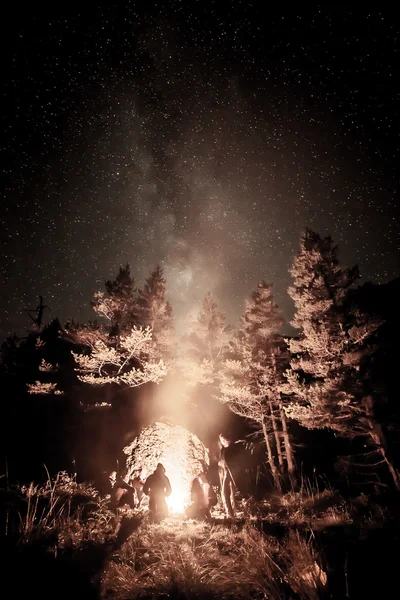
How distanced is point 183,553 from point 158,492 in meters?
3.99

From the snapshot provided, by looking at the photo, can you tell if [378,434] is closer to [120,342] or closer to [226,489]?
[226,489]

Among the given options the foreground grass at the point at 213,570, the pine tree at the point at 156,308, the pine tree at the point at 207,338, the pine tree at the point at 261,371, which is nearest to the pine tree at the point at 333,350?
the pine tree at the point at 261,371

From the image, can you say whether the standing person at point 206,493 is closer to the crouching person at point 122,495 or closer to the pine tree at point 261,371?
the crouching person at point 122,495

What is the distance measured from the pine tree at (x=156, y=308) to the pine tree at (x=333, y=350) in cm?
1304

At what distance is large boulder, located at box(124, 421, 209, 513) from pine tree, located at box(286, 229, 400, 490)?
5.34m

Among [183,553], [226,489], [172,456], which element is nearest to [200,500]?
[226,489]

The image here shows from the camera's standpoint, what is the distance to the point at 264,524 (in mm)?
9406

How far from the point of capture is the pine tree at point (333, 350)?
34.8 ft

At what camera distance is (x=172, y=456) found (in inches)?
501

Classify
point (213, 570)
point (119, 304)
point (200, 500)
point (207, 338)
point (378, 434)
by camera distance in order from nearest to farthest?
point (213, 570) → point (378, 434) → point (200, 500) → point (119, 304) → point (207, 338)

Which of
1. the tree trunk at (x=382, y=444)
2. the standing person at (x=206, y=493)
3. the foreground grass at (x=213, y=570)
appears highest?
the tree trunk at (x=382, y=444)

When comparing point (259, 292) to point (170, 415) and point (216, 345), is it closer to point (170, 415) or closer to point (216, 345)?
point (216, 345)

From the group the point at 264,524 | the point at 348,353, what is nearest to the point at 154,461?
the point at 264,524

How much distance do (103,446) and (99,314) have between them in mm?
8104
